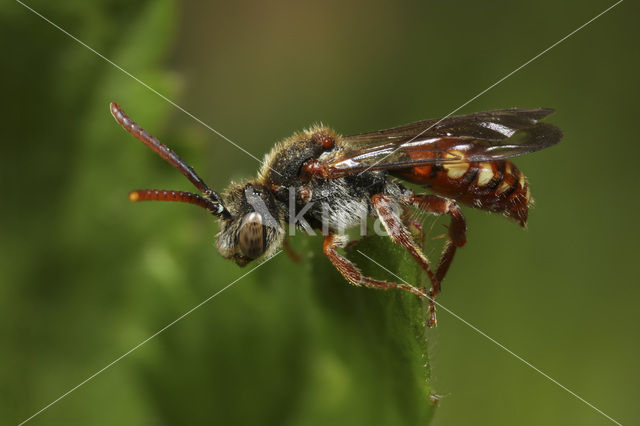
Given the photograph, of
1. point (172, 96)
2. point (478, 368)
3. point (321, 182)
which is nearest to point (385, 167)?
point (321, 182)

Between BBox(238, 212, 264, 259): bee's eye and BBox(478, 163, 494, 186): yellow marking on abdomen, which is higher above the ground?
BBox(478, 163, 494, 186): yellow marking on abdomen

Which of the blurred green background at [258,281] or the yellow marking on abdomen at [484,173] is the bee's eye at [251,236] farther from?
the yellow marking on abdomen at [484,173]

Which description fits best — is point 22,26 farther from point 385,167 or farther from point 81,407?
point 385,167

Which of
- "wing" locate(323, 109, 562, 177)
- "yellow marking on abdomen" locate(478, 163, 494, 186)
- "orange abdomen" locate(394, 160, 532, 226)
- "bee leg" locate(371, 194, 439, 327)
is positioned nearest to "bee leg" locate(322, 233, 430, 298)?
"bee leg" locate(371, 194, 439, 327)

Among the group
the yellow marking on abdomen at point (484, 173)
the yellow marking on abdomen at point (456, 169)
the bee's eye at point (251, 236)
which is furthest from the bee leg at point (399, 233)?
the bee's eye at point (251, 236)

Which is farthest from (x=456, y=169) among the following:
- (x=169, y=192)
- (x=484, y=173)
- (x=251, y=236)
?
(x=169, y=192)

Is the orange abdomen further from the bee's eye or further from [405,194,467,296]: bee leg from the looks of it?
the bee's eye
